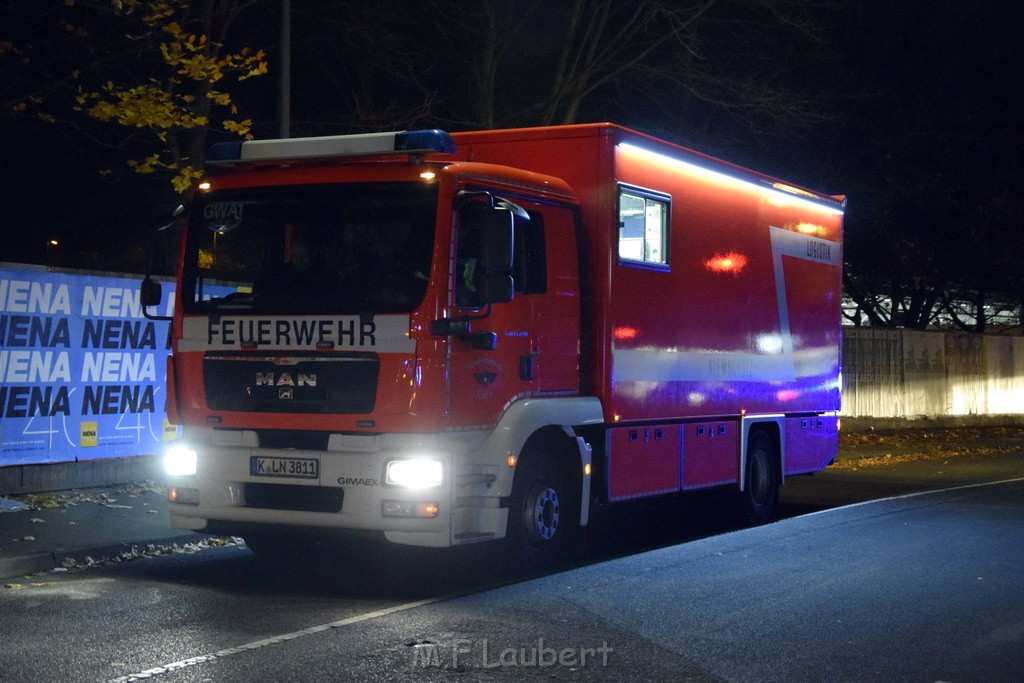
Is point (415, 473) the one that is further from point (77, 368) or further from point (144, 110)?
point (144, 110)

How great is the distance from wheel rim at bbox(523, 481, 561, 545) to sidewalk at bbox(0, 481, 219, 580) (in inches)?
121

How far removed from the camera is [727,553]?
1119 centimetres

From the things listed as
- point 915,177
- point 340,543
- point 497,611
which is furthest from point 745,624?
point 915,177

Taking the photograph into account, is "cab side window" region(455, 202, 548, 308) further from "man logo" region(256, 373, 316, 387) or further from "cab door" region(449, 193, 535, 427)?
"man logo" region(256, 373, 316, 387)

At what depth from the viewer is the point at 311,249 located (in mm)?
9445

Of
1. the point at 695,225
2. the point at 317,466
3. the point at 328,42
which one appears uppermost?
the point at 328,42

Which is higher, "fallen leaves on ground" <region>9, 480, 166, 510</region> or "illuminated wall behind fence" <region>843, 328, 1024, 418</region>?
"illuminated wall behind fence" <region>843, 328, 1024, 418</region>

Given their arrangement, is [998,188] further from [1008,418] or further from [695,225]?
[695,225]

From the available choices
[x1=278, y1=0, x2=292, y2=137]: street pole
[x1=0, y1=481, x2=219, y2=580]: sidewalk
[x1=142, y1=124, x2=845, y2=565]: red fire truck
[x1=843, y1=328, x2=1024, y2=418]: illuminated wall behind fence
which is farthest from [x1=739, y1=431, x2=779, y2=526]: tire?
[x1=843, y1=328, x2=1024, y2=418]: illuminated wall behind fence

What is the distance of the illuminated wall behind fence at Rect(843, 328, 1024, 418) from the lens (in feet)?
95.3

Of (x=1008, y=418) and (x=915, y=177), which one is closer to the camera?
(x=915, y=177)

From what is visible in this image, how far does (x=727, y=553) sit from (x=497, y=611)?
3.26 m

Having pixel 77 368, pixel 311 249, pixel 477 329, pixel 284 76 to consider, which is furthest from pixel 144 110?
pixel 477 329

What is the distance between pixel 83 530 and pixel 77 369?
2.96 meters
